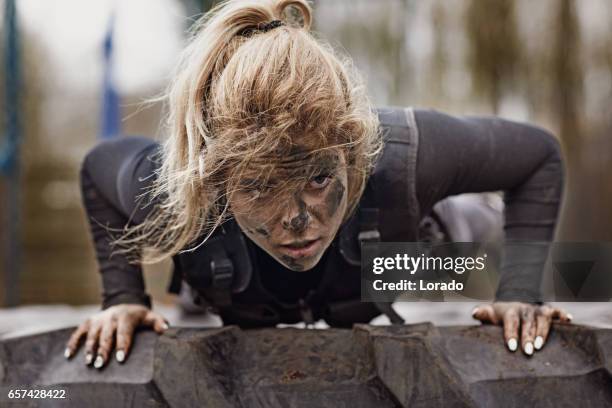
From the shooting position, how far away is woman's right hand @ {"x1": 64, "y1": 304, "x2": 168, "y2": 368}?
958 millimetres

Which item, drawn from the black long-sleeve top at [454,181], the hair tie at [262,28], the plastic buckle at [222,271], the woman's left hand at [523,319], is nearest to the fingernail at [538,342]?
the woman's left hand at [523,319]

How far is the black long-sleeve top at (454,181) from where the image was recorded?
3.68 ft

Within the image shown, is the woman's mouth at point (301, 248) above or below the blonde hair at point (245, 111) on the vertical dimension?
below

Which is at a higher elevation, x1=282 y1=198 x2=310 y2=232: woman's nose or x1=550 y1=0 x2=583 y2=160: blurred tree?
x1=282 y1=198 x2=310 y2=232: woman's nose

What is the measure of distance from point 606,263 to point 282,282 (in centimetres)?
49

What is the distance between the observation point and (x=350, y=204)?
3.44ft

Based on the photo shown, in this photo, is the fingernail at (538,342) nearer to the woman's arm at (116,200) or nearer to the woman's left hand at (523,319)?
the woman's left hand at (523,319)

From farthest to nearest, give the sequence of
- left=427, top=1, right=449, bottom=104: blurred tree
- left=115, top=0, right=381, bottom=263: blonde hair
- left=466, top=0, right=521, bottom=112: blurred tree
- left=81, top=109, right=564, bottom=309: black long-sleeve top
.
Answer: left=466, top=0, right=521, bottom=112: blurred tree
left=427, top=1, right=449, bottom=104: blurred tree
left=81, top=109, right=564, bottom=309: black long-sleeve top
left=115, top=0, right=381, bottom=263: blonde hair

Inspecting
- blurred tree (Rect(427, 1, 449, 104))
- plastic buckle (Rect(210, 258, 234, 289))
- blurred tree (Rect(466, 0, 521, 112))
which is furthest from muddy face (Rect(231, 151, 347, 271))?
blurred tree (Rect(466, 0, 521, 112))

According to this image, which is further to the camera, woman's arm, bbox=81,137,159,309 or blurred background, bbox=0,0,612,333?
blurred background, bbox=0,0,612,333

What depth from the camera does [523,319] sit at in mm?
973

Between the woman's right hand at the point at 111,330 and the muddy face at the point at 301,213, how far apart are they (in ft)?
0.64

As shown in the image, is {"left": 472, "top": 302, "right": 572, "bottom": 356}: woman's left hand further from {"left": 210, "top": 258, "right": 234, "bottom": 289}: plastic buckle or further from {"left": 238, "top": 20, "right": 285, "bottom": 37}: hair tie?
{"left": 238, "top": 20, "right": 285, "bottom": 37}: hair tie

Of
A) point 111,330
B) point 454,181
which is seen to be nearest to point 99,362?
point 111,330
